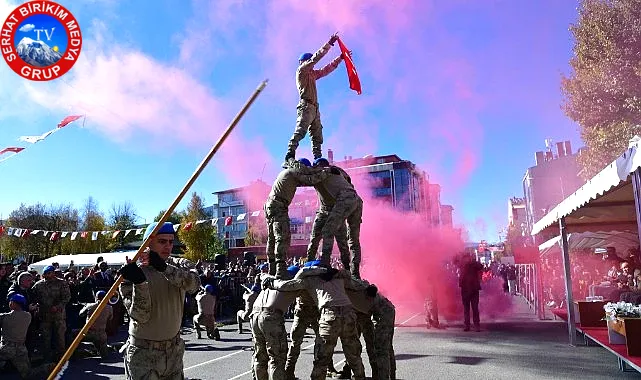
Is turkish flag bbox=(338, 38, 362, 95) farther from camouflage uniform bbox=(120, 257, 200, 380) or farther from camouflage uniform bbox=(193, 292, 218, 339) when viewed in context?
camouflage uniform bbox=(193, 292, 218, 339)

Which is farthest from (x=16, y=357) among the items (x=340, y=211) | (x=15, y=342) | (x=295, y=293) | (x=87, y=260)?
(x=87, y=260)

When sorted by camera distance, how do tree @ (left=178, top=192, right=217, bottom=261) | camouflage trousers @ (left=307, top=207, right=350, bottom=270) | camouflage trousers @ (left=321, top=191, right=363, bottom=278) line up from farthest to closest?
tree @ (left=178, top=192, right=217, bottom=261) < camouflage trousers @ (left=307, top=207, right=350, bottom=270) < camouflage trousers @ (left=321, top=191, right=363, bottom=278)

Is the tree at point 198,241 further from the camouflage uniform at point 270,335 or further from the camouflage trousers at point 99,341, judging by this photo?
the camouflage uniform at point 270,335

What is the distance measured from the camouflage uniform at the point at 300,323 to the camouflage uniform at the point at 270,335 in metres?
0.34

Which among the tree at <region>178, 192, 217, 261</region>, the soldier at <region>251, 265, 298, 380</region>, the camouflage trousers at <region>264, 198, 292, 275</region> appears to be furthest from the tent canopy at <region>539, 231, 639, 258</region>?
the tree at <region>178, 192, 217, 261</region>

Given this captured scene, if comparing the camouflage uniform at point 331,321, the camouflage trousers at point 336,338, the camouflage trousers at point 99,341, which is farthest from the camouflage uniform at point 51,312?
the camouflage trousers at point 336,338

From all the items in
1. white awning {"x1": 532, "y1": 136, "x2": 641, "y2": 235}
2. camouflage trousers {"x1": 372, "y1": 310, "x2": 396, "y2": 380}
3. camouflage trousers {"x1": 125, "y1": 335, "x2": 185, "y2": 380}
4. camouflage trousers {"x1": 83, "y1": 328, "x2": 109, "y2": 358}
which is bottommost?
camouflage trousers {"x1": 83, "y1": 328, "x2": 109, "y2": 358}

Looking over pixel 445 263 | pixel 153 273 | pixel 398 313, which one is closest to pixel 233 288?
pixel 398 313

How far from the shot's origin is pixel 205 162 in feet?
12.6

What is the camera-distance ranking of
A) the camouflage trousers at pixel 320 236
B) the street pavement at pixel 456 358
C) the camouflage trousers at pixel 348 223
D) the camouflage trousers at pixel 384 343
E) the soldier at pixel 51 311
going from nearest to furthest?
the camouflage trousers at pixel 384 343 → the camouflage trousers at pixel 348 223 → the street pavement at pixel 456 358 → the camouflage trousers at pixel 320 236 → the soldier at pixel 51 311

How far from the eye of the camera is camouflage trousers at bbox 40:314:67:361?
10.1m

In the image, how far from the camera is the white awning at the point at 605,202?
5635 mm

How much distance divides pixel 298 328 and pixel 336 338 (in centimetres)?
126

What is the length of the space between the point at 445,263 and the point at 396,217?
2603 millimetres
